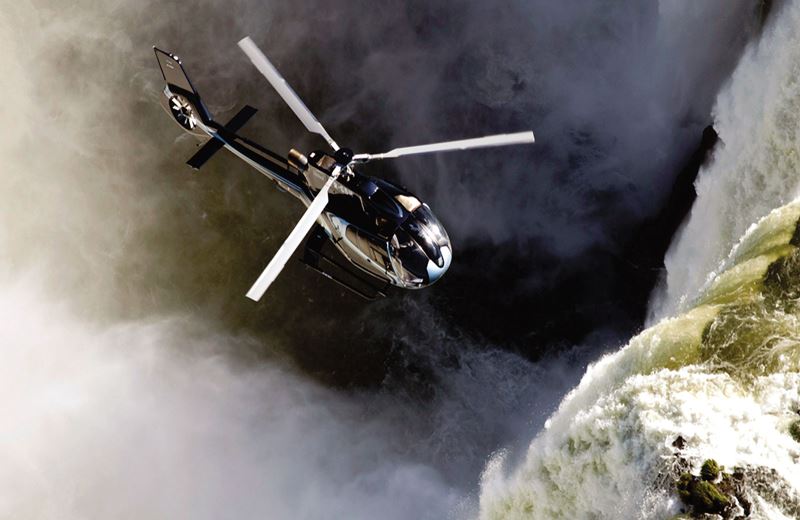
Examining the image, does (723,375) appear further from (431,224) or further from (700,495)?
(431,224)

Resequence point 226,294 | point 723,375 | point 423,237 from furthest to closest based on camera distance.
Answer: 1. point 226,294
2. point 423,237
3. point 723,375

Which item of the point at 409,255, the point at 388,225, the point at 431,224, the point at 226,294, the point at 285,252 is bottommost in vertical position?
the point at 226,294

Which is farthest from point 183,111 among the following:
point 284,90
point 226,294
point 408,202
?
point 408,202

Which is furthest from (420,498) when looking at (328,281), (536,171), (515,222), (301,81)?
(301,81)

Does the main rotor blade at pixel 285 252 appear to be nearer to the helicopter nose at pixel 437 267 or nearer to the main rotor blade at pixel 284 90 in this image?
the main rotor blade at pixel 284 90

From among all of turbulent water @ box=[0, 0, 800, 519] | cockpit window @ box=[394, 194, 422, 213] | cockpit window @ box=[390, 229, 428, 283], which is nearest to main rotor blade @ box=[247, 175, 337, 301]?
cockpit window @ box=[394, 194, 422, 213]

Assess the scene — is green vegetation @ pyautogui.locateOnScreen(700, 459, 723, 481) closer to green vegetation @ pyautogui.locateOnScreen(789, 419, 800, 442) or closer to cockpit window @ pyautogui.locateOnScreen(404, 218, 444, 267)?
green vegetation @ pyautogui.locateOnScreen(789, 419, 800, 442)

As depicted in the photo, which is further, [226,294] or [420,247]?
[226,294]
